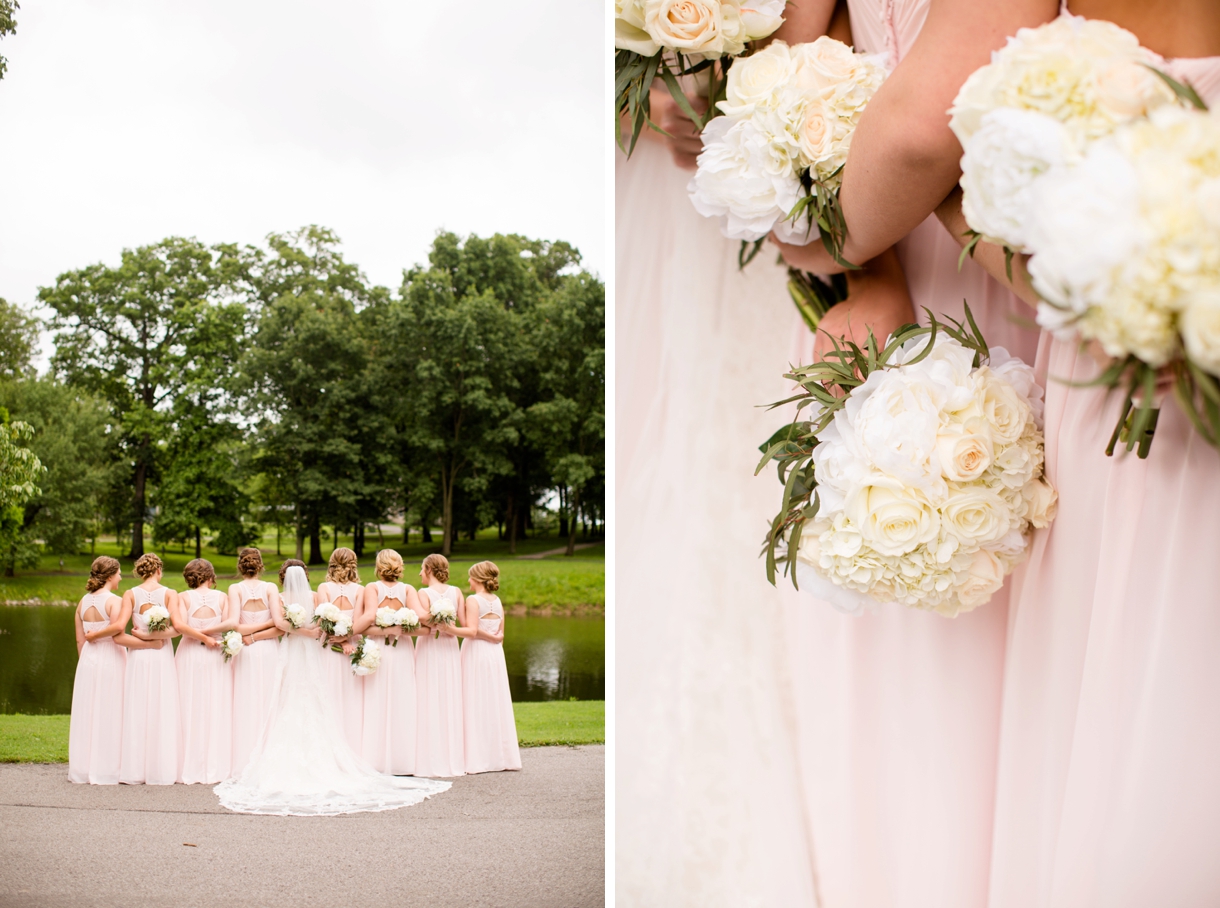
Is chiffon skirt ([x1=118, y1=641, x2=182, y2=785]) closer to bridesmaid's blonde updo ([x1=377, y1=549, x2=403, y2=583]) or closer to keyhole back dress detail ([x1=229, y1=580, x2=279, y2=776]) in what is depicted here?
keyhole back dress detail ([x1=229, y1=580, x2=279, y2=776])

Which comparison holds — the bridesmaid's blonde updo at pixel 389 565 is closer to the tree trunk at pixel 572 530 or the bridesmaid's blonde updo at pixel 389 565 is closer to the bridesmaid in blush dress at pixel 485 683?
the bridesmaid in blush dress at pixel 485 683

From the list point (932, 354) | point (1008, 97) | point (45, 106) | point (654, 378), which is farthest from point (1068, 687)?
point (45, 106)

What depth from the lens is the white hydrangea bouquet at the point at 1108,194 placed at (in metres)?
0.68

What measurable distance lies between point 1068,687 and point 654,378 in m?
1.11

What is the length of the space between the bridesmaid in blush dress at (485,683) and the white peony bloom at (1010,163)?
9.49 ft

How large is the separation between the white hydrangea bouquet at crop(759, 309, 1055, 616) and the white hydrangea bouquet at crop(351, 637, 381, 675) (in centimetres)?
280

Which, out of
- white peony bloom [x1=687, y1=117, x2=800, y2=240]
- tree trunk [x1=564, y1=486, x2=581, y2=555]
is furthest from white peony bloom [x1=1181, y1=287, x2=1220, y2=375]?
tree trunk [x1=564, y1=486, x2=581, y2=555]

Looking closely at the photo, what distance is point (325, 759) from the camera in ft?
11.3

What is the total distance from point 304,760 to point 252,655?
1.60 ft

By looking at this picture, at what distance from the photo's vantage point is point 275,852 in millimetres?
2893

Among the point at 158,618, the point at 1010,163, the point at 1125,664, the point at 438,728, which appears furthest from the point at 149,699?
the point at 1010,163

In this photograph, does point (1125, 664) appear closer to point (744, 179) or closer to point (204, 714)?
point (744, 179)

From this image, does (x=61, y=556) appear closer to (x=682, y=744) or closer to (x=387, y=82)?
A: (x=387, y=82)

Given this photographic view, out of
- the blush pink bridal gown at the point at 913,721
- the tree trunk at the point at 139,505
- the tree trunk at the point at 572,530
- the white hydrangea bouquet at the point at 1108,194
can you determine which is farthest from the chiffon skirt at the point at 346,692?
the white hydrangea bouquet at the point at 1108,194
